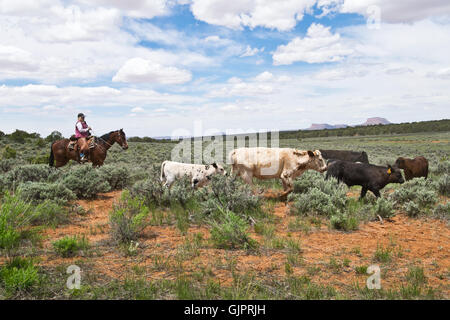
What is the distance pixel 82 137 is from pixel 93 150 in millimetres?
882

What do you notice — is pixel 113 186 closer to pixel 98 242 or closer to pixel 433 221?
pixel 98 242

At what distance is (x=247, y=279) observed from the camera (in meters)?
4.03

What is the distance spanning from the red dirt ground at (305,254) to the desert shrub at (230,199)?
803 millimetres

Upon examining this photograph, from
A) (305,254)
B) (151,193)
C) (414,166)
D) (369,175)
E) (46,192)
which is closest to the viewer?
(305,254)

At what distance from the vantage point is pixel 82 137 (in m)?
14.0

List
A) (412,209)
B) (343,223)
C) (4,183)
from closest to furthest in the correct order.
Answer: (343,223), (412,209), (4,183)

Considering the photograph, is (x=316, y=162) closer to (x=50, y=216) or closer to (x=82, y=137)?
(x=50, y=216)

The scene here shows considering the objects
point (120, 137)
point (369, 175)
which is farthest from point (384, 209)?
point (120, 137)

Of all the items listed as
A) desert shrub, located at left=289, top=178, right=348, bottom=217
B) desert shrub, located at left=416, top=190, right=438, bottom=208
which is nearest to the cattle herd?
desert shrub, located at left=416, top=190, right=438, bottom=208

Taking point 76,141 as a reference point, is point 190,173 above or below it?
below

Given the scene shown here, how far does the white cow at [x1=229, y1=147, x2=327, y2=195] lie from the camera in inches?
374

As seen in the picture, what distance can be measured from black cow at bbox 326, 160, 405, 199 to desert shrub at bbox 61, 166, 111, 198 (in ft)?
26.4

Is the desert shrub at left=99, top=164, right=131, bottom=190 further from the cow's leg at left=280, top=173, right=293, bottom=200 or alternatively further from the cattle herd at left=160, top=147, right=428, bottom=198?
the cow's leg at left=280, top=173, right=293, bottom=200
